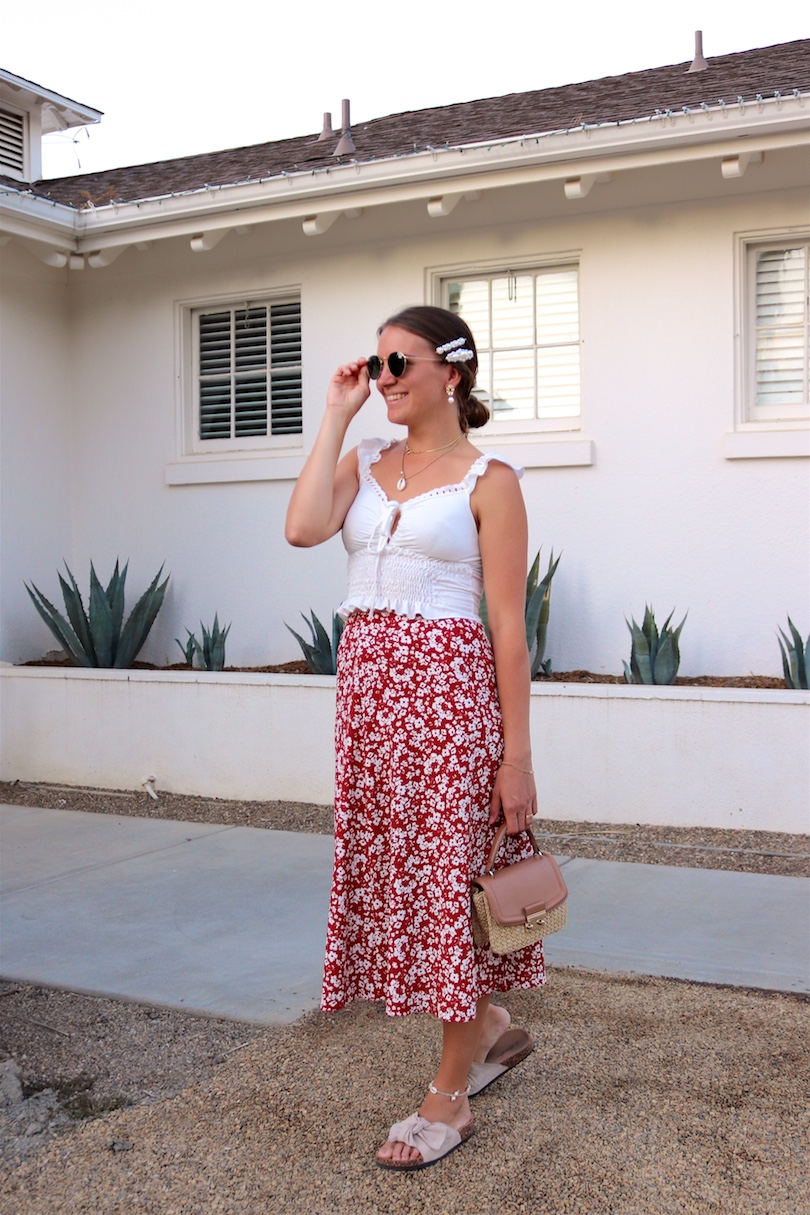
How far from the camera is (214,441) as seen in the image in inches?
343

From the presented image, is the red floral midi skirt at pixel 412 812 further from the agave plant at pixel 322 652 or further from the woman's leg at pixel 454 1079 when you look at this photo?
the agave plant at pixel 322 652

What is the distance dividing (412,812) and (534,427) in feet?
16.7

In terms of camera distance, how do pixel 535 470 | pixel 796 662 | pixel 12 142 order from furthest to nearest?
1. pixel 12 142
2. pixel 535 470
3. pixel 796 662

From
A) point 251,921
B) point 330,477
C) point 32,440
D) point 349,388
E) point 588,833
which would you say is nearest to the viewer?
point 330,477

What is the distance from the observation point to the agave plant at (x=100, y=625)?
25.9 feet

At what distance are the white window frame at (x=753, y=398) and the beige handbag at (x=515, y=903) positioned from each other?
453cm

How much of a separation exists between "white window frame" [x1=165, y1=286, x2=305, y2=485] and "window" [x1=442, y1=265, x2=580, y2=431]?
1320 mm

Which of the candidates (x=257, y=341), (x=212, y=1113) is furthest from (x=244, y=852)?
(x=257, y=341)

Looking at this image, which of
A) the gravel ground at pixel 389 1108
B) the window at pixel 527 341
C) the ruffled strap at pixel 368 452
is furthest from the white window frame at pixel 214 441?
the ruffled strap at pixel 368 452

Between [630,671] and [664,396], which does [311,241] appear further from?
[630,671]

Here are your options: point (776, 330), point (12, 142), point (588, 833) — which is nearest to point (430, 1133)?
point (588, 833)

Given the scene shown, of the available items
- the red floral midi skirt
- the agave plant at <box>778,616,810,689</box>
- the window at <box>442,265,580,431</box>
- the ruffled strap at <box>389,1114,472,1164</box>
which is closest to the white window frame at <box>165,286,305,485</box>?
the window at <box>442,265,580,431</box>

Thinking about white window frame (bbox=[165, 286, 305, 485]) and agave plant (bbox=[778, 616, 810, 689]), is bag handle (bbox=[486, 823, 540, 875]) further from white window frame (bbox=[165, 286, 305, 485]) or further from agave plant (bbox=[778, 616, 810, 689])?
white window frame (bbox=[165, 286, 305, 485])

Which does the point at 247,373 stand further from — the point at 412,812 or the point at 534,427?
the point at 412,812
